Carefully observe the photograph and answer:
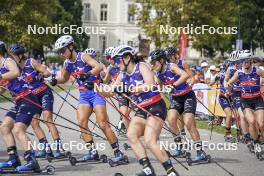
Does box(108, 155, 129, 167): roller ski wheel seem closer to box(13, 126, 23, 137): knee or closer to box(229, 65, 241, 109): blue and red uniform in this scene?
box(13, 126, 23, 137): knee

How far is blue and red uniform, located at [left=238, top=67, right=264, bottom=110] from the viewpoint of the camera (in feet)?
45.0

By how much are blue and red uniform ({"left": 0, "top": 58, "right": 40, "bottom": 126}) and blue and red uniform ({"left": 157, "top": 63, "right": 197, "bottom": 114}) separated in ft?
8.97

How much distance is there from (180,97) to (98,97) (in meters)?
1.74

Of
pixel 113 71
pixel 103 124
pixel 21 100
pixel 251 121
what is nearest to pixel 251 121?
pixel 251 121

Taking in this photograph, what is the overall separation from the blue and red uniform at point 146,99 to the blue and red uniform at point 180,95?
2308 millimetres

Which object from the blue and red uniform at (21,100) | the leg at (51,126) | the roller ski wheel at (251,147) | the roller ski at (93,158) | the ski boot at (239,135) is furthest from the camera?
the ski boot at (239,135)

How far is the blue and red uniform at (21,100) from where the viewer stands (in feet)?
35.7

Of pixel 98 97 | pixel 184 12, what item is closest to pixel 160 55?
pixel 98 97

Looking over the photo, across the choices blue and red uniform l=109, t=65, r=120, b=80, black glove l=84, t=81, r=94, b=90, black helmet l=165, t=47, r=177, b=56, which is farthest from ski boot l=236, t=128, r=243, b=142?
black glove l=84, t=81, r=94, b=90

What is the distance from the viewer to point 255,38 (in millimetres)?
59656

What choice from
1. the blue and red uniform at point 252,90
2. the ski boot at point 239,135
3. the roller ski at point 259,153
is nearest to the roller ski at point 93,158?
the roller ski at point 259,153

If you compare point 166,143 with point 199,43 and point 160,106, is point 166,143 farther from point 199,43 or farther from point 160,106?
point 199,43

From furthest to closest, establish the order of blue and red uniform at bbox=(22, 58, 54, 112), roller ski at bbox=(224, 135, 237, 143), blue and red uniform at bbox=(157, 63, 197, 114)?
roller ski at bbox=(224, 135, 237, 143)
blue and red uniform at bbox=(22, 58, 54, 112)
blue and red uniform at bbox=(157, 63, 197, 114)

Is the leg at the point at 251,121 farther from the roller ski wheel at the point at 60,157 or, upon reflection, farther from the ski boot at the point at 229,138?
the roller ski wheel at the point at 60,157
